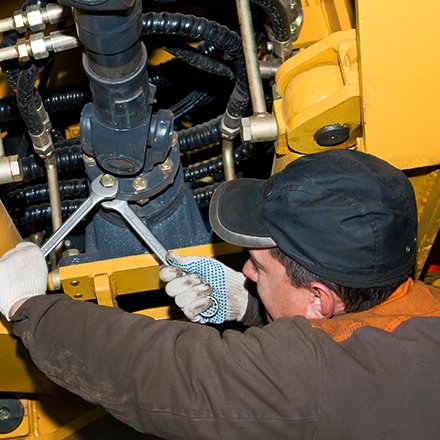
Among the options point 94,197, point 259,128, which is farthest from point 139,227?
point 259,128

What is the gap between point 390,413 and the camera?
1.19 meters

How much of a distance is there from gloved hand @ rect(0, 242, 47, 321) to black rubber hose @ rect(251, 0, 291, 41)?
64 centimetres

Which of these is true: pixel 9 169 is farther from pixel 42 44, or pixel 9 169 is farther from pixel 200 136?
pixel 200 136

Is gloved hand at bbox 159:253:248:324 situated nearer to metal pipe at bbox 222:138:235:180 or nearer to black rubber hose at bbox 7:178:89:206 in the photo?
metal pipe at bbox 222:138:235:180

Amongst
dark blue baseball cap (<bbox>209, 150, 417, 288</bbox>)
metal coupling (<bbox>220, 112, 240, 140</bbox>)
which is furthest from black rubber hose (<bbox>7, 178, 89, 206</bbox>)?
dark blue baseball cap (<bbox>209, 150, 417, 288</bbox>)

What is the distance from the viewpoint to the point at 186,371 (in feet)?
4.05

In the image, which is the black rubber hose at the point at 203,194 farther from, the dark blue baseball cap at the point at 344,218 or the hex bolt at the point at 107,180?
the dark blue baseball cap at the point at 344,218

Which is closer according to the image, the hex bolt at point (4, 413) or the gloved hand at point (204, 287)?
the gloved hand at point (204, 287)

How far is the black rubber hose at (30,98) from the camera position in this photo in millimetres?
1447

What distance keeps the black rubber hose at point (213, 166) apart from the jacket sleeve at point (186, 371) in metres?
0.55

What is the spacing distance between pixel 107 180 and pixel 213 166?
1.22 ft

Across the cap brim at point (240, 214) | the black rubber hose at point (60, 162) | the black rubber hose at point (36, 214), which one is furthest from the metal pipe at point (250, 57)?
the black rubber hose at point (36, 214)

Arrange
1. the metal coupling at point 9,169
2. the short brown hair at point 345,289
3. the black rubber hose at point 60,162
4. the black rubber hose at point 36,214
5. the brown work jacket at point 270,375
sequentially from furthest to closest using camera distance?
the black rubber hose at point 36,214
the black rubber hose at point 60,162
the metal coupling at point 9,169
the short brown hair at point 345,289
the brown work jacket at point 270,375

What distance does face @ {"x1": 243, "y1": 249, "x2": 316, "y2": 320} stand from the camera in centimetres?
138
